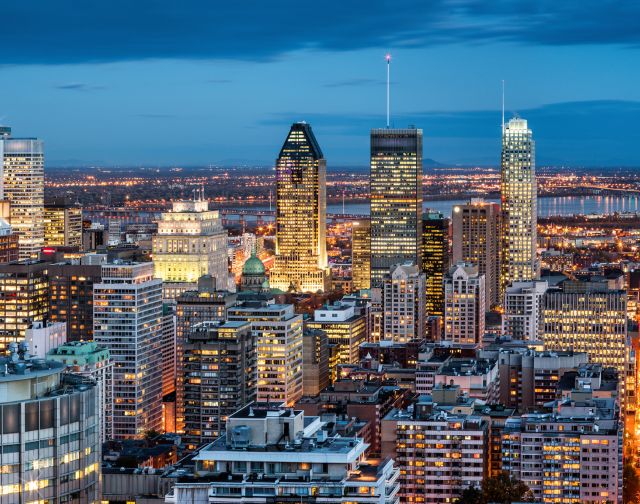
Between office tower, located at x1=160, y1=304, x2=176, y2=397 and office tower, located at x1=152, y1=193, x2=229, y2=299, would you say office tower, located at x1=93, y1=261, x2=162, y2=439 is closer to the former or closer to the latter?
office tower, located at x1=160, y1=304, x2=176, y2=397

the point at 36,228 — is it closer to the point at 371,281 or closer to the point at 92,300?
the point at 371,281

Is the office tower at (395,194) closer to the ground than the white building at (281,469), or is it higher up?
higher up

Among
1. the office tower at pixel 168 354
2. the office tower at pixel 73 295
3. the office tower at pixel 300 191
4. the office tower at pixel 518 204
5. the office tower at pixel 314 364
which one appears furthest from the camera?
the office tower at pixel 300 191

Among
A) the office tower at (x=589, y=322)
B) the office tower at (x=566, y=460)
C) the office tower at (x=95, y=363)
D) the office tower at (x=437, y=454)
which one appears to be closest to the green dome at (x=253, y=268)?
the office tower at (x=589, y=322)

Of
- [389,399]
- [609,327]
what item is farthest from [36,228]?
[389,399]

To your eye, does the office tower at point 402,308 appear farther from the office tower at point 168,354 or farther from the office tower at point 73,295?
the office tower at point 73,295

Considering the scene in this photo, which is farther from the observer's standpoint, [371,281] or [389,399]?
[371,281]
